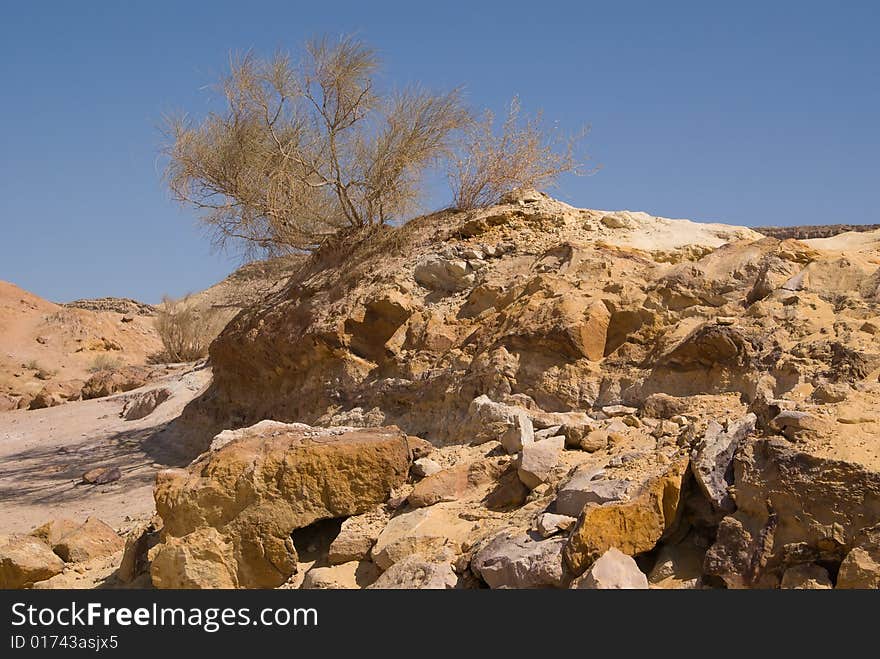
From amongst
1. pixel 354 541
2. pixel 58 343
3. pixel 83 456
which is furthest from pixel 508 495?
pixel 58 343

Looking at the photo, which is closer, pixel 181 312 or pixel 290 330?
pixel 290 330

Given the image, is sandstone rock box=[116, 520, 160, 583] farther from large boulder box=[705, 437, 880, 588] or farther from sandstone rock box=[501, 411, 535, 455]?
large boulder box=[705, 437, 880, 588]

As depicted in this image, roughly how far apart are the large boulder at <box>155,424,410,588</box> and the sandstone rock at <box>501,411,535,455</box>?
0.65 m

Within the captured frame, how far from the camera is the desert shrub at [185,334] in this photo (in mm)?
21609

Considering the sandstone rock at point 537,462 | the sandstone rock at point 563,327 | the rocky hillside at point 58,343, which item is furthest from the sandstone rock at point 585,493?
the rocky hillside at point 58,343

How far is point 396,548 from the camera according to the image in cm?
486

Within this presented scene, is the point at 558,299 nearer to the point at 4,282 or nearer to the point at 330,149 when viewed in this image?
the point at 330,149

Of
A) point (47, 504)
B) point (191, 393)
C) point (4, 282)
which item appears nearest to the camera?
point (47, 504)

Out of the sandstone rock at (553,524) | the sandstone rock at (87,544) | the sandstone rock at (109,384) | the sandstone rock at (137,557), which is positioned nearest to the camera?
the sandstone rock at (553,524)

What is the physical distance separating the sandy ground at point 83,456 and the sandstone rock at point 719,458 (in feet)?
16.7

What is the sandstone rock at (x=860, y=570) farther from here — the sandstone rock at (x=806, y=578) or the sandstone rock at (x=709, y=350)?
the sandstone rock at (x=709, y=350)

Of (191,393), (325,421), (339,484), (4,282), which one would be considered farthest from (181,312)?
(339,484)

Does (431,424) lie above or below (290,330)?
below

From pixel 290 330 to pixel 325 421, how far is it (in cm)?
141
